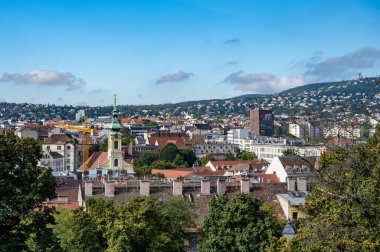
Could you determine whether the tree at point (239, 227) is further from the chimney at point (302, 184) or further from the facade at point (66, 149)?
the facade at point (66, 149)

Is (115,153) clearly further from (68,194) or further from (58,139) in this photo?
(58,139)

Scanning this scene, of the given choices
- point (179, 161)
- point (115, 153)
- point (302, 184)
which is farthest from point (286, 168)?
point (179, 161)

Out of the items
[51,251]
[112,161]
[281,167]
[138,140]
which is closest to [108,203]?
[51,251]

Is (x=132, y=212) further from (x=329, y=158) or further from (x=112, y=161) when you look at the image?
(x=112, y=161)

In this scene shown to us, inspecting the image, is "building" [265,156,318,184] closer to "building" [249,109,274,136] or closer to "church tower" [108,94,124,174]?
"church tower" [108,94,124,174]

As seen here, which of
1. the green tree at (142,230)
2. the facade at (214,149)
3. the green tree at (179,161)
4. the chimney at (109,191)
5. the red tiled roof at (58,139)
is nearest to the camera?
the green tree at (142,230)

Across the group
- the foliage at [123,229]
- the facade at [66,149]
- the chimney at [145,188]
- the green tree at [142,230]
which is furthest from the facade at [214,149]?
the foliage at [123,229]
